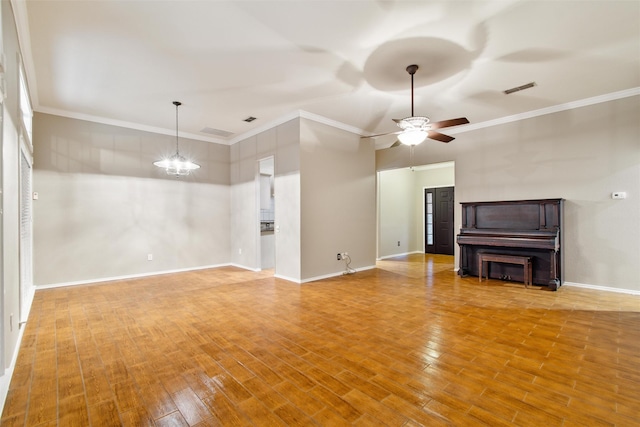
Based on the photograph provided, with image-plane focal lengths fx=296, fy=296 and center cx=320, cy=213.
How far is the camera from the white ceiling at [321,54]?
2.59m

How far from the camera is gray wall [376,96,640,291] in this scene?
4297 millimetres

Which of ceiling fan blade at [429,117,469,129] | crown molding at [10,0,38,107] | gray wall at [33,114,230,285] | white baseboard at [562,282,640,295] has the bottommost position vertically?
white baseboard at [562,282,640,295]

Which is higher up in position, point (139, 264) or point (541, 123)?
point (541, 123)

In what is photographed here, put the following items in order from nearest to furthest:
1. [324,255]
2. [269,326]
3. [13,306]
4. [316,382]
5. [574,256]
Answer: [316,382] < [13,306] < [269,326] < [574,256] < [324,255]

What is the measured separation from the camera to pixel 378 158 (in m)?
7.47

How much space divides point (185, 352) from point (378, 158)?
20.2 feet

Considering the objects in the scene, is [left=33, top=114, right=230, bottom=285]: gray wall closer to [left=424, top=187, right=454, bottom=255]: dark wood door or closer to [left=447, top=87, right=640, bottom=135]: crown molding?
[left=447, top=87, right=640, bottom=135]: crown molding

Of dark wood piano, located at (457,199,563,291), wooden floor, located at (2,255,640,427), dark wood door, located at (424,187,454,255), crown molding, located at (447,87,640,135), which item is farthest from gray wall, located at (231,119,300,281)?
dark wood door, located at (424,187,454,255)

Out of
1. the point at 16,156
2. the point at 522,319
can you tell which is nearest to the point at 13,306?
the point at 16,156

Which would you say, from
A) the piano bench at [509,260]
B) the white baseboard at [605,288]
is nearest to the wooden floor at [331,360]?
the white baseboard at [605,288]

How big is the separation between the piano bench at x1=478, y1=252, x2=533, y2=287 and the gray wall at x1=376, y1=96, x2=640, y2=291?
662 millimetres

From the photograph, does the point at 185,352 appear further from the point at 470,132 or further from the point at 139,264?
the point at 470,132

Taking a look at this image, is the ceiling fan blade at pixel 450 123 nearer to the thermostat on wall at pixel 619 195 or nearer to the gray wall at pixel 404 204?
the thermostat on wall at pixel 619 195

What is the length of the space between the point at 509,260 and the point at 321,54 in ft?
14.1
